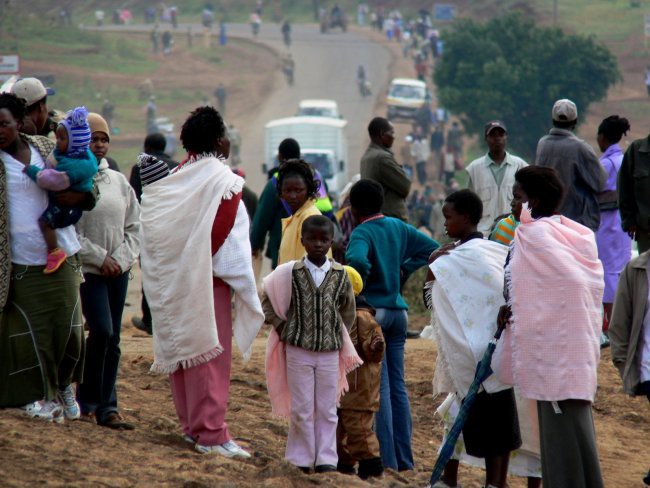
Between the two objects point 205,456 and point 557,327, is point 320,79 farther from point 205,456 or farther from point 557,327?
point 557,327

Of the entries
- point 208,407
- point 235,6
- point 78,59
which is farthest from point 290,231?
point 235,6

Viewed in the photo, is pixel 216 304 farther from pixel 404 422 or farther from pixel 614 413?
pixel 614 413

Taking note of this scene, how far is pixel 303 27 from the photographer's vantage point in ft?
246

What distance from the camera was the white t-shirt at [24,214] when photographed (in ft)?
19.3

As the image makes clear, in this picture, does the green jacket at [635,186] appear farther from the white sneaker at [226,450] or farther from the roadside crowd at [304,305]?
the white sneaker at [226,450]

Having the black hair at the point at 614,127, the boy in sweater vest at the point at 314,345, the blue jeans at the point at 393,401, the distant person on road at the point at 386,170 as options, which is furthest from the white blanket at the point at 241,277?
the black hair at the point at 614,127

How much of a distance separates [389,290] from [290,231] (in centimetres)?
69

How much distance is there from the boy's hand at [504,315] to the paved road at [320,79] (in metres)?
38.4

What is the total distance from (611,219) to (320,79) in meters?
52.4

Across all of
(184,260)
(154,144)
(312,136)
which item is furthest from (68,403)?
(312,136)

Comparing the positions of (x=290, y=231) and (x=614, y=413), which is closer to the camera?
(x=290, y=231)

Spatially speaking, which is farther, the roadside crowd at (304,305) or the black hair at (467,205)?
the black hair at (467,205)

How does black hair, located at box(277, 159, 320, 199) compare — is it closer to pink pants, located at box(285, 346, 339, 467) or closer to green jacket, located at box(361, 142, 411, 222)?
pink pants, located at box(285, 346, 339, 467)

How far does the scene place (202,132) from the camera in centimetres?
629
